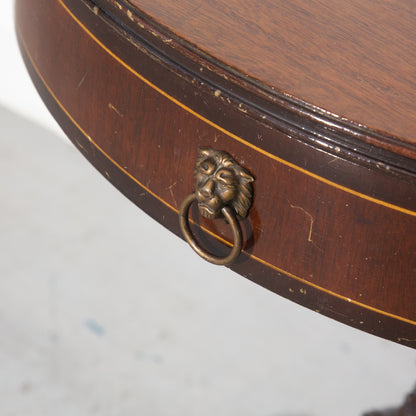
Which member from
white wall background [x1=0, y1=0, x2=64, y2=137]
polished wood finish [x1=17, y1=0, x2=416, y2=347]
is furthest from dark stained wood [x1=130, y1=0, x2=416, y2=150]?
white wall background [x1=0, y1=0, x2=64, y2=137]

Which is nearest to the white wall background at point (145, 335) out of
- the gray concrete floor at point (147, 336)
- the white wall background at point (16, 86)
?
the gray concrete floor at point (147, 336)

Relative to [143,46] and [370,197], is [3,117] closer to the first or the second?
[143,46]

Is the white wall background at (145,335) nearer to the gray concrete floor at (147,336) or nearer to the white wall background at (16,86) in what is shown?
the gray concrete floor at (147,336)

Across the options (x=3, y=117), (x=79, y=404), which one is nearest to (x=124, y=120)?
(x=79, y=404)

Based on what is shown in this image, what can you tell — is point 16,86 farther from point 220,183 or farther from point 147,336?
point 220,183

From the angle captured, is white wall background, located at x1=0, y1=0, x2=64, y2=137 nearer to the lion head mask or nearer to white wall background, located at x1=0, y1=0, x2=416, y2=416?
white wall background, located at x1=0, y1=0, x2=416, y2=416
